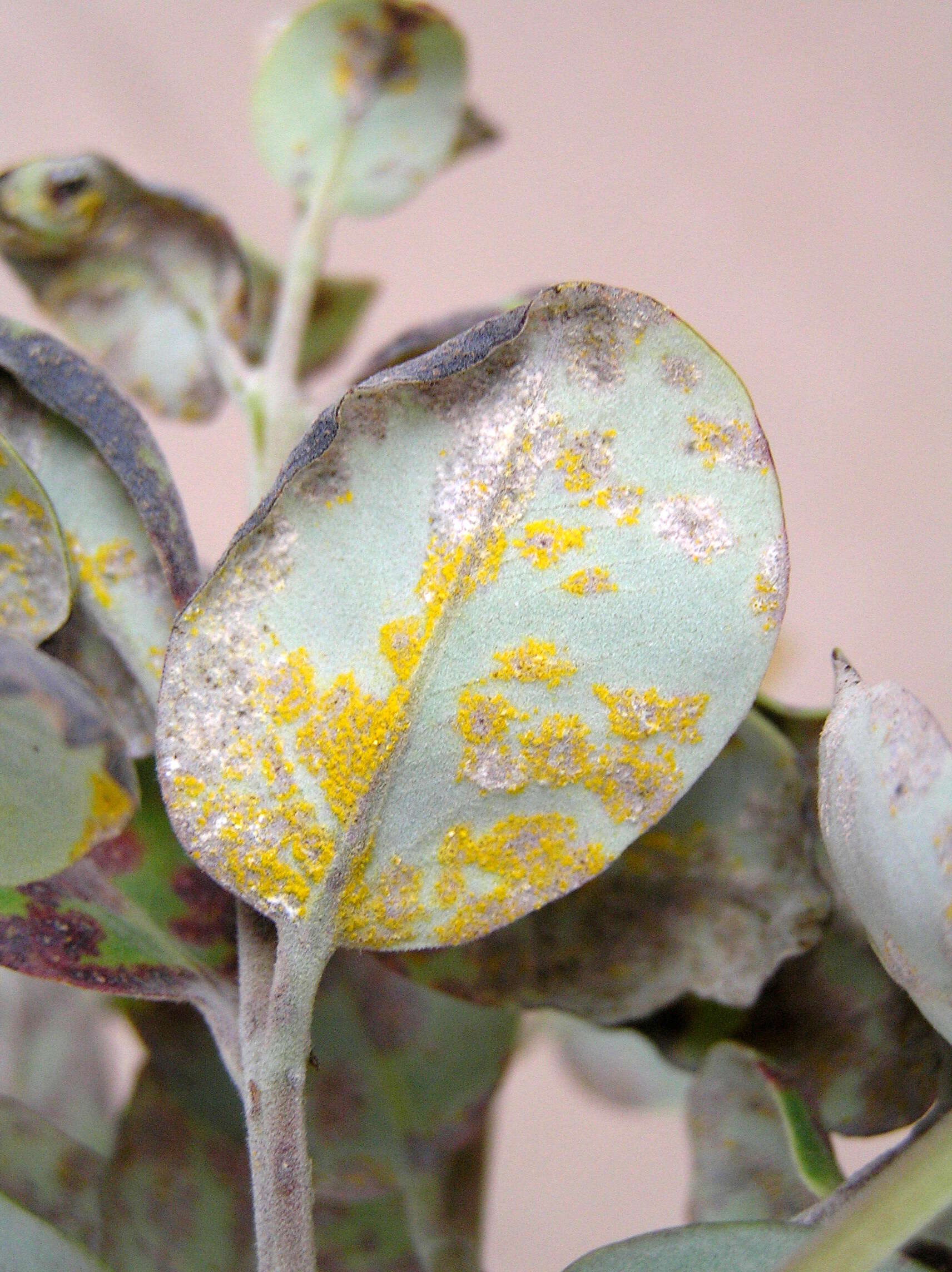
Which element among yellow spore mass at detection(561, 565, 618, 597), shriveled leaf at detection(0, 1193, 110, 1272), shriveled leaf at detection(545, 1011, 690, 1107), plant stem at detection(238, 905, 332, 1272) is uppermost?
yellow spore mass at detection(561, 565, 618, 597)

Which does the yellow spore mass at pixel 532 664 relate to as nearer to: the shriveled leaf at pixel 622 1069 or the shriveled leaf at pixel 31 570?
the shriveled leaf at pixel 31 570

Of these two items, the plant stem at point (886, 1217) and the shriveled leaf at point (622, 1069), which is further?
the shriveled leaf at point (622, 1069)

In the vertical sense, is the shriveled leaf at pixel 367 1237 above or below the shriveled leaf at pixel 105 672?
below

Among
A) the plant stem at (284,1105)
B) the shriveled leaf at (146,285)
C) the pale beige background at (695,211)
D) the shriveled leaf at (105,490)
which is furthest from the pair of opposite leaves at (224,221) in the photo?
A: the pale beige background at (695,211)

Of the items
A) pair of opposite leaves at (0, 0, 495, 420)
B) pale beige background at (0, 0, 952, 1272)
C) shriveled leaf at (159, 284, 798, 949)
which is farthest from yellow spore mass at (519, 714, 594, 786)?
pale beige background at (0, 0, 952, 1272)

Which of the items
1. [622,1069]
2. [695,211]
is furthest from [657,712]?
[695,211]

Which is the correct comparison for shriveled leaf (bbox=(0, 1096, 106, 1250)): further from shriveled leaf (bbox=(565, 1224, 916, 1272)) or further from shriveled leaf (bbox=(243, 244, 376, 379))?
shriveled leaf (bbox=(243, 244, 376, 379))

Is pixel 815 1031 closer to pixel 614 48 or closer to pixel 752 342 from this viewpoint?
pixel 752 342
